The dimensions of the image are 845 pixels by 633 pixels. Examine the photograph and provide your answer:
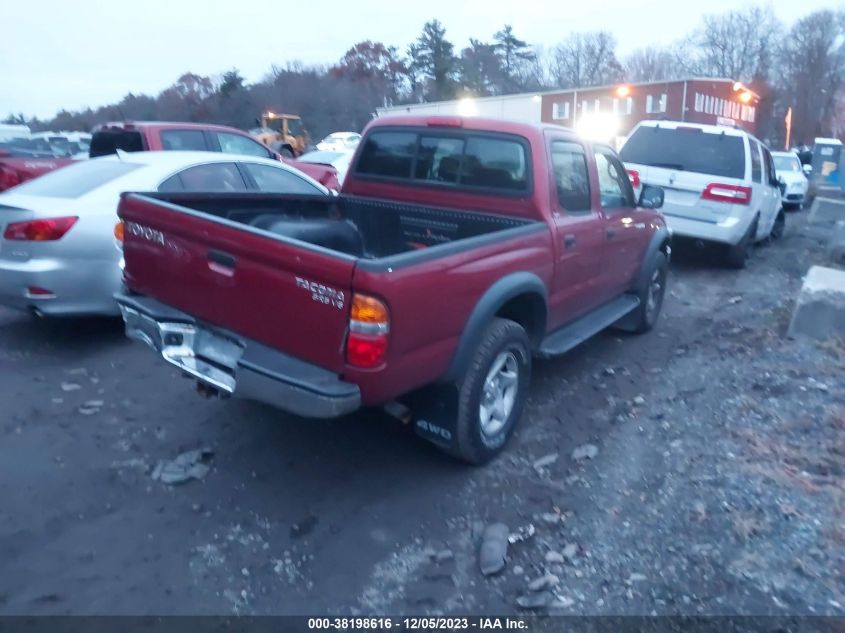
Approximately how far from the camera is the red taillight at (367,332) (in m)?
3.46

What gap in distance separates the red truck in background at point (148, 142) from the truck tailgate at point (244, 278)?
5312 mm

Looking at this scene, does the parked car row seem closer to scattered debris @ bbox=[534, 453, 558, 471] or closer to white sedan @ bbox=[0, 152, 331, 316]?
white sedan @ bbox=[0, 152, 331, 316]

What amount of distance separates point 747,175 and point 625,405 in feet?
18.5

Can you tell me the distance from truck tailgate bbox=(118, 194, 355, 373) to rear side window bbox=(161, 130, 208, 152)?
532 centimetres

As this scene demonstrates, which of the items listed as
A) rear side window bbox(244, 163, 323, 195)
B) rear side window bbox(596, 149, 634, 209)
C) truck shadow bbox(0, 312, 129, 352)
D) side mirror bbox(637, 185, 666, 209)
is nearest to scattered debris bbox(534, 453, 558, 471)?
rear side window bbox(596, 149, 634, 209)

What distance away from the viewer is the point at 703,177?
10.1 meters

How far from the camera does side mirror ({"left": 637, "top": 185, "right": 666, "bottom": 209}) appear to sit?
6.83m

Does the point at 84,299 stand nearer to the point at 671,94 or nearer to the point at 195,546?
the point at 195,546

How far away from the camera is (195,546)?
3.78 m

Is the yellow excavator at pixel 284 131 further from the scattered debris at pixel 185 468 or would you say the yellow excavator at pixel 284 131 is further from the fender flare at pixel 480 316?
the fender flare at pixel 480 316

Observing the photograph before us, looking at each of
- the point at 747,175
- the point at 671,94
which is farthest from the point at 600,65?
the point at 747,175

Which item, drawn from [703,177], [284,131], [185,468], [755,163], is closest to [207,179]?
[185,468]

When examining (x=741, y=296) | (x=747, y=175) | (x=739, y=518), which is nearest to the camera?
(x=739, y=518)

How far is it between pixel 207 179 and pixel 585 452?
4.14 meters
